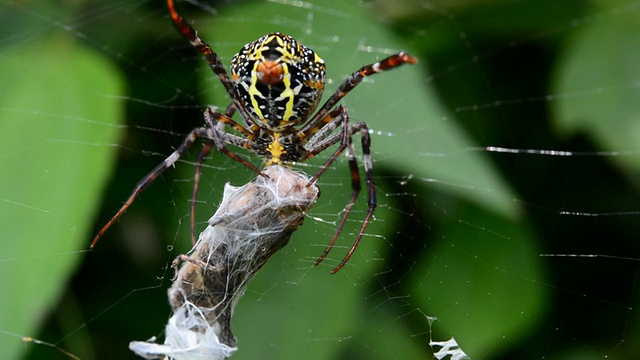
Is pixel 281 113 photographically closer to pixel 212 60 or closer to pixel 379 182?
pixel 212 60

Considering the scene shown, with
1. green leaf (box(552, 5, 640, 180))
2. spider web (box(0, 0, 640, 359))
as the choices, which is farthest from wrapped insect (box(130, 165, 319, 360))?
green leaf (box(552, 5, 640, 180))

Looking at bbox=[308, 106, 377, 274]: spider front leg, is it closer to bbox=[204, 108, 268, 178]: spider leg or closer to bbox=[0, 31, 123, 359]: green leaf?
bbox=[204, 108, 268, 178]: spider leg

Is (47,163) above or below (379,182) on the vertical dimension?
above

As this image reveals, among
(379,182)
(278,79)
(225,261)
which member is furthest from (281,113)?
(225,261)

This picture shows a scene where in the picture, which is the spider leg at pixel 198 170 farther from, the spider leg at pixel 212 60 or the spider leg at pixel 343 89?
the spider leg at pixel 343 89

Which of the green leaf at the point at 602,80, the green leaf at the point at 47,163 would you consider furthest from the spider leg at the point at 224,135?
the green leaf at the point at 602,80

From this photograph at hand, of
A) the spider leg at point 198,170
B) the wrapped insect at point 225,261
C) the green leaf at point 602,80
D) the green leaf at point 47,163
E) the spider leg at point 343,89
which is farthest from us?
the green leaf at point 602,80

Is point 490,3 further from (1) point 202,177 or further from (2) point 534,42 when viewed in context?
(1) point 202,177
